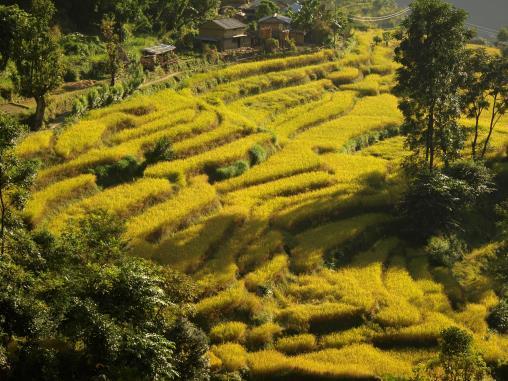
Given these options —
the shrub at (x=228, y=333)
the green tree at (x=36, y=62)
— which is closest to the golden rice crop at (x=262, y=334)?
the shrub at (x=228, y=333)

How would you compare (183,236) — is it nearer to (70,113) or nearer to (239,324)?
(239,324)

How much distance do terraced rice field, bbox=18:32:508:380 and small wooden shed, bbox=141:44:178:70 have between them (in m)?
3.31


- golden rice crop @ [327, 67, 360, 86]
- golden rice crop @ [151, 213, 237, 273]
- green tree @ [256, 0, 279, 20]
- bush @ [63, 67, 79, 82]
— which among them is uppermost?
green tree @ [256, 0, 279, 20]

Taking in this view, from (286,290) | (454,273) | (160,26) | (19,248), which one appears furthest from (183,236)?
(160,26)

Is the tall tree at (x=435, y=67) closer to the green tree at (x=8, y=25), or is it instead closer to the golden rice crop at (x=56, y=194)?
the golden rice crop at (x=56, y=194)

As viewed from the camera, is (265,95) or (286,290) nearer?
(286,290)

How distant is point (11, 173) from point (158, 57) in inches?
1199

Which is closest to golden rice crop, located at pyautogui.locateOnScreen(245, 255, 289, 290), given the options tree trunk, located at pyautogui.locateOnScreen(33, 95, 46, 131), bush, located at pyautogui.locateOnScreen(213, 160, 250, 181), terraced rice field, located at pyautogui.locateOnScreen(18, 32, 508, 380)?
terraced rice field, located at pyautogui.locateOnScreen(18, 32, 508, 380)

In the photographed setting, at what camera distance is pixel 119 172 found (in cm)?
3216

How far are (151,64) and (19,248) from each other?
2966 centimetres

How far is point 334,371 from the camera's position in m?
20.4

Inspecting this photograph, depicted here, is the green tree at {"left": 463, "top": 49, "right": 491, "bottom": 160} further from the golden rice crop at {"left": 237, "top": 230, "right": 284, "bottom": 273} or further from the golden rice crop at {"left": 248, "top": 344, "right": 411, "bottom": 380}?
the golden rice crop at {"left": 248, "top": 344, "right": 411, "bottom": 380}

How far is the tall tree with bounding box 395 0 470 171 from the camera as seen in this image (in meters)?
33.3

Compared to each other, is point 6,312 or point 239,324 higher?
point 6,312
